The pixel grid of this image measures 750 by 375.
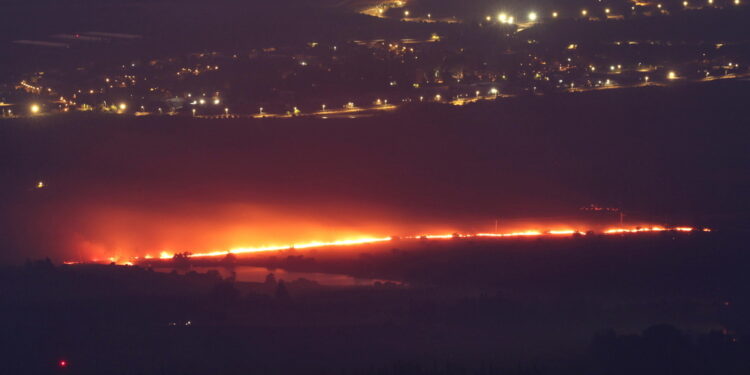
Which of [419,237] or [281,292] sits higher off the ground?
[419,237]

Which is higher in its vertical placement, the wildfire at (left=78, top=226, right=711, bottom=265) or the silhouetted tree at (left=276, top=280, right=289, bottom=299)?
the wildfire at (left=78, top=226, right=711, bottom=265)

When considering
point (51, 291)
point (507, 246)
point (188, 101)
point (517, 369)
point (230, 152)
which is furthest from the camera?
point (188, 101)

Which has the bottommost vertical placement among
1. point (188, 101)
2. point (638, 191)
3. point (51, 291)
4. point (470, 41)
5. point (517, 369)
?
point (517, 369)

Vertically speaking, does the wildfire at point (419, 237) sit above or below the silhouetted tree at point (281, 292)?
above

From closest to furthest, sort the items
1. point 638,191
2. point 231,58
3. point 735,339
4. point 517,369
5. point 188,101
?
point 517,369, point 735,339, point 638,191, point 188,101, point 231,58

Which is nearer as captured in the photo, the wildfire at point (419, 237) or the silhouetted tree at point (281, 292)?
the silhouetted tree at point (281, 292)

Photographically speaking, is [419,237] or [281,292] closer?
[281,292]

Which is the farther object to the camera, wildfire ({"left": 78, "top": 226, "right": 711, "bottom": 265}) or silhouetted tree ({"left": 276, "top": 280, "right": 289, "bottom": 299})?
wildfire ({"left": 78, "top": 226, "right": 711, "bottom": 265})

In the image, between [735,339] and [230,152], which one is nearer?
[735,339]

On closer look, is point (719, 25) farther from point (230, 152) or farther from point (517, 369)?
point (517, 369)

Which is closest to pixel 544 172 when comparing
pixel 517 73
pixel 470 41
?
pixel 517 73

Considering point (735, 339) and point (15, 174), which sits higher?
point (15, 174)
